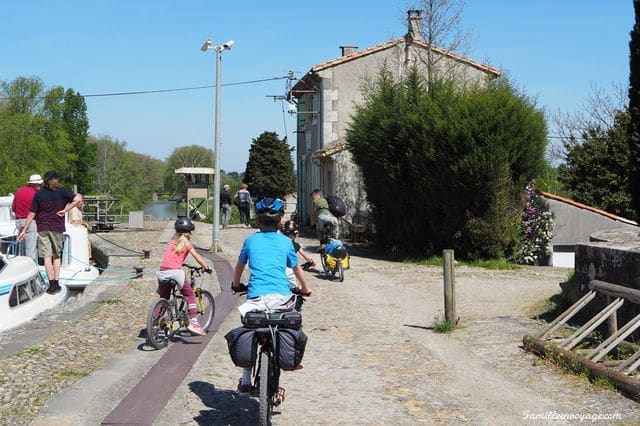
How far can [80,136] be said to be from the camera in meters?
94.8

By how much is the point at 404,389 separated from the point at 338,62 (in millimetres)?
24347

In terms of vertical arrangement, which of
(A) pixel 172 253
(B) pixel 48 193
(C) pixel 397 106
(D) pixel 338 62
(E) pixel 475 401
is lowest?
(E) pixel 475 401

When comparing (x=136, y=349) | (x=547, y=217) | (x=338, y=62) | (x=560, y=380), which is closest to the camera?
(x=560, y=380)

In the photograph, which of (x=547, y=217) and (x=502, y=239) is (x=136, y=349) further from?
(x=547, y=217)

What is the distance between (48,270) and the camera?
1300 cm

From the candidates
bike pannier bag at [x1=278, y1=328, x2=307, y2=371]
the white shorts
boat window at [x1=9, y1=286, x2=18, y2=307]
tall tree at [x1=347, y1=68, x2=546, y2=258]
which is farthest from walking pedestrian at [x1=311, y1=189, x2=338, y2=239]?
bike pannier bag at [x1=278, y1=328, x2=307, y2=371]

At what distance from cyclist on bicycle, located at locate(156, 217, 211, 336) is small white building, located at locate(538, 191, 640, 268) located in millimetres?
12167

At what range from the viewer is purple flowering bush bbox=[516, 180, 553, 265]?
18.8m

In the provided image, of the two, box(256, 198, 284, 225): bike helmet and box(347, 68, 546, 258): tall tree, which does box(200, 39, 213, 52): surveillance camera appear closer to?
box(347, 68, 546, 258): tall tree

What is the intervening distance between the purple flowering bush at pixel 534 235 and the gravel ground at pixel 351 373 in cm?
627

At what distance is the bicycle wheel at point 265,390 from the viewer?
539cm

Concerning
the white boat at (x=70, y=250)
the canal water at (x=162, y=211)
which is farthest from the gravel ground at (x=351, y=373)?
the canal water at (x=162, y=211)

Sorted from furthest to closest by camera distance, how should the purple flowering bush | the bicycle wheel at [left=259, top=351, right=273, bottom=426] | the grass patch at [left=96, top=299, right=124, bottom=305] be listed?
the purple flowering bush < the grass patch at [left=96, top=299, right=124, bottom=305] < the bicycle wheel at [left=259, top=351, right=273, bottom=426]

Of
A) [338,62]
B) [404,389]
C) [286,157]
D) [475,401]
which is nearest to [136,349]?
[404,389]
